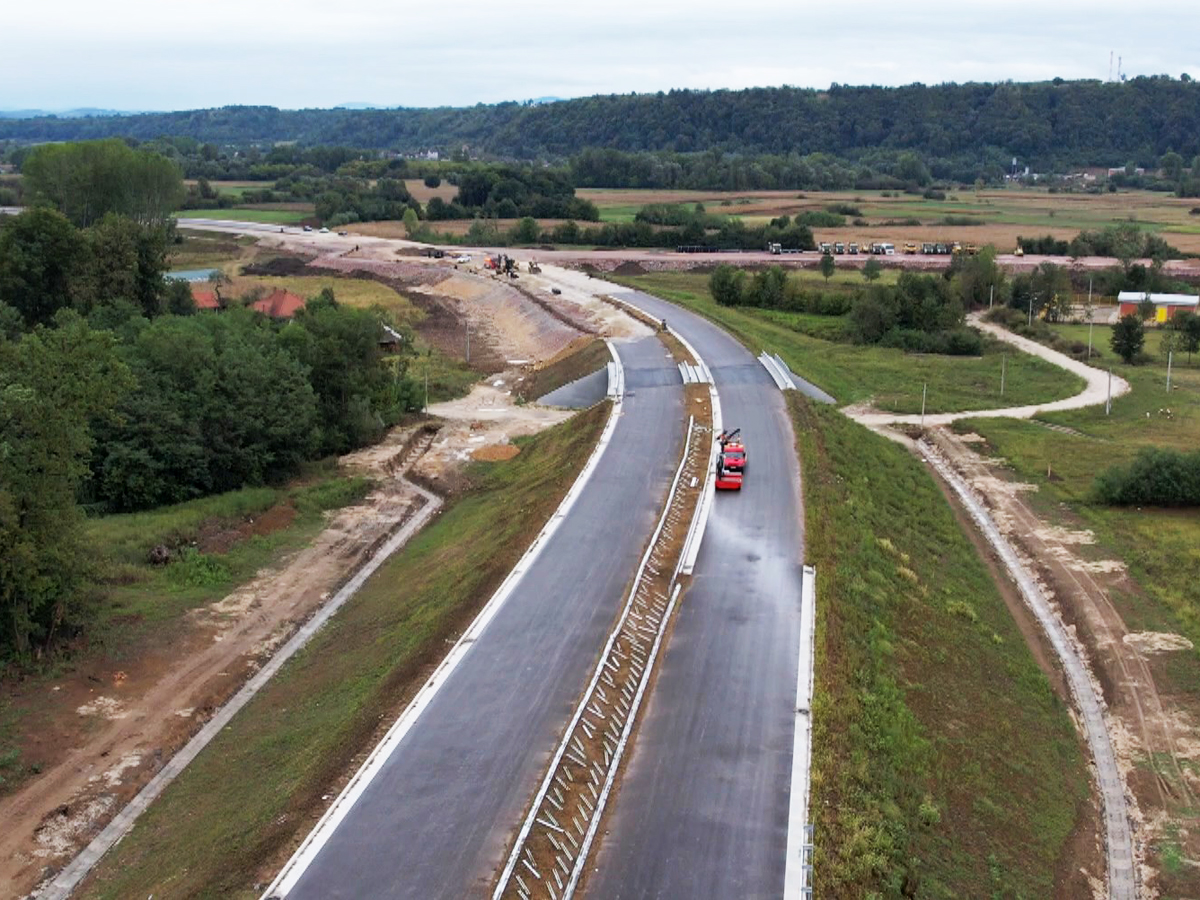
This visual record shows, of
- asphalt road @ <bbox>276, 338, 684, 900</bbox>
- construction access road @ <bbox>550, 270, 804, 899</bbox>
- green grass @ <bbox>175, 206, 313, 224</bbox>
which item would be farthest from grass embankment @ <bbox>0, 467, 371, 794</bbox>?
green grass @ <bbox>175, 206, 313, 224</bbox>

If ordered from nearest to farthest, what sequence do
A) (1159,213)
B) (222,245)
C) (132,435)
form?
(132,435)
(222,245)
(1159,213)

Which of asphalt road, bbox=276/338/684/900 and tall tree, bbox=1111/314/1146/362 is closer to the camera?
asphalt road, bbox=276/338/684/900

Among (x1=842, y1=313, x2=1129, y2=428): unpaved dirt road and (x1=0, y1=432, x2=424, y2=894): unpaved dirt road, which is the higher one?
(x1=842, y1=313, x2=1129, y2=428): unpaved dirt road

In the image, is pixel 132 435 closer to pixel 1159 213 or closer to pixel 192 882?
pixel 192 882

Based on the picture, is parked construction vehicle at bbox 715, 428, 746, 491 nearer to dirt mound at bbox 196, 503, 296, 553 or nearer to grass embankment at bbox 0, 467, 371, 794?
grass embankment at bbox 0, 467, 371, 794

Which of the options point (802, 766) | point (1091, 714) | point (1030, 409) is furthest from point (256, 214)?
point (802, 766)

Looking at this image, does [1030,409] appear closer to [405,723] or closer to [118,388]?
[118,388]

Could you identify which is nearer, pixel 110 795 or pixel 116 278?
pixel 110 795

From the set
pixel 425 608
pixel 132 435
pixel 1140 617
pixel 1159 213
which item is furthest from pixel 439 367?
pixel 1159 213
